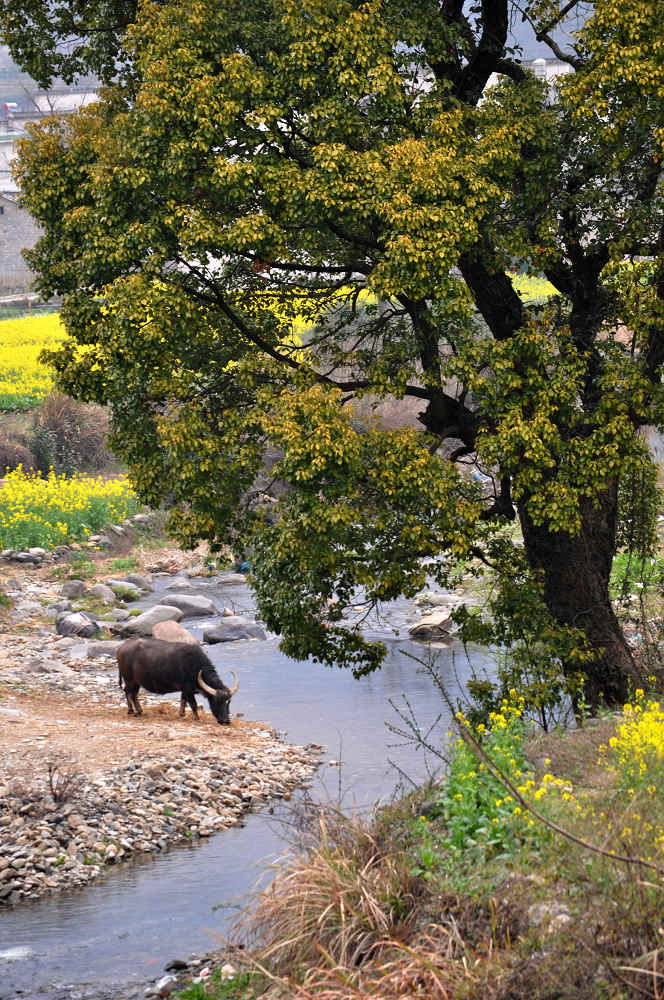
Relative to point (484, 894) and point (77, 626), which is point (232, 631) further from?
point (484, 894)

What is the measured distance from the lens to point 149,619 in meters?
20.9

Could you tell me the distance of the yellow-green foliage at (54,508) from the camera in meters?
25.6

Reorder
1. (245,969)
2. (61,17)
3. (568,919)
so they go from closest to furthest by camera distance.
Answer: (568,919), (245,969), (61,17)

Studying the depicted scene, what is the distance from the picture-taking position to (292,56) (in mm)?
10727

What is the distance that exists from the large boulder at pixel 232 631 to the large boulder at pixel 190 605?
110cm

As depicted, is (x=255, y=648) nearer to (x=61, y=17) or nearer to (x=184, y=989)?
(x=61, y=17)

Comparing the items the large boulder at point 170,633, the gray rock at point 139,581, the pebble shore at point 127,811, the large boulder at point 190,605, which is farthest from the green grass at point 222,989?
the gray rock at point 139,581

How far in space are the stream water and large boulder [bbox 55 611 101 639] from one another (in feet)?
11.9

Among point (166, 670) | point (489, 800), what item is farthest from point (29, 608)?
point (489, 800)

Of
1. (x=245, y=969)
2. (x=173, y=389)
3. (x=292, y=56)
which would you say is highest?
(x=292, y=56)

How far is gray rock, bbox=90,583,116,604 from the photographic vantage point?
22.9 meters

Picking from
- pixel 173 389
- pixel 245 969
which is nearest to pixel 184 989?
pixel 245 969

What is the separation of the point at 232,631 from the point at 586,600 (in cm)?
999

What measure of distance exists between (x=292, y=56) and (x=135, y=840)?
7.99m
